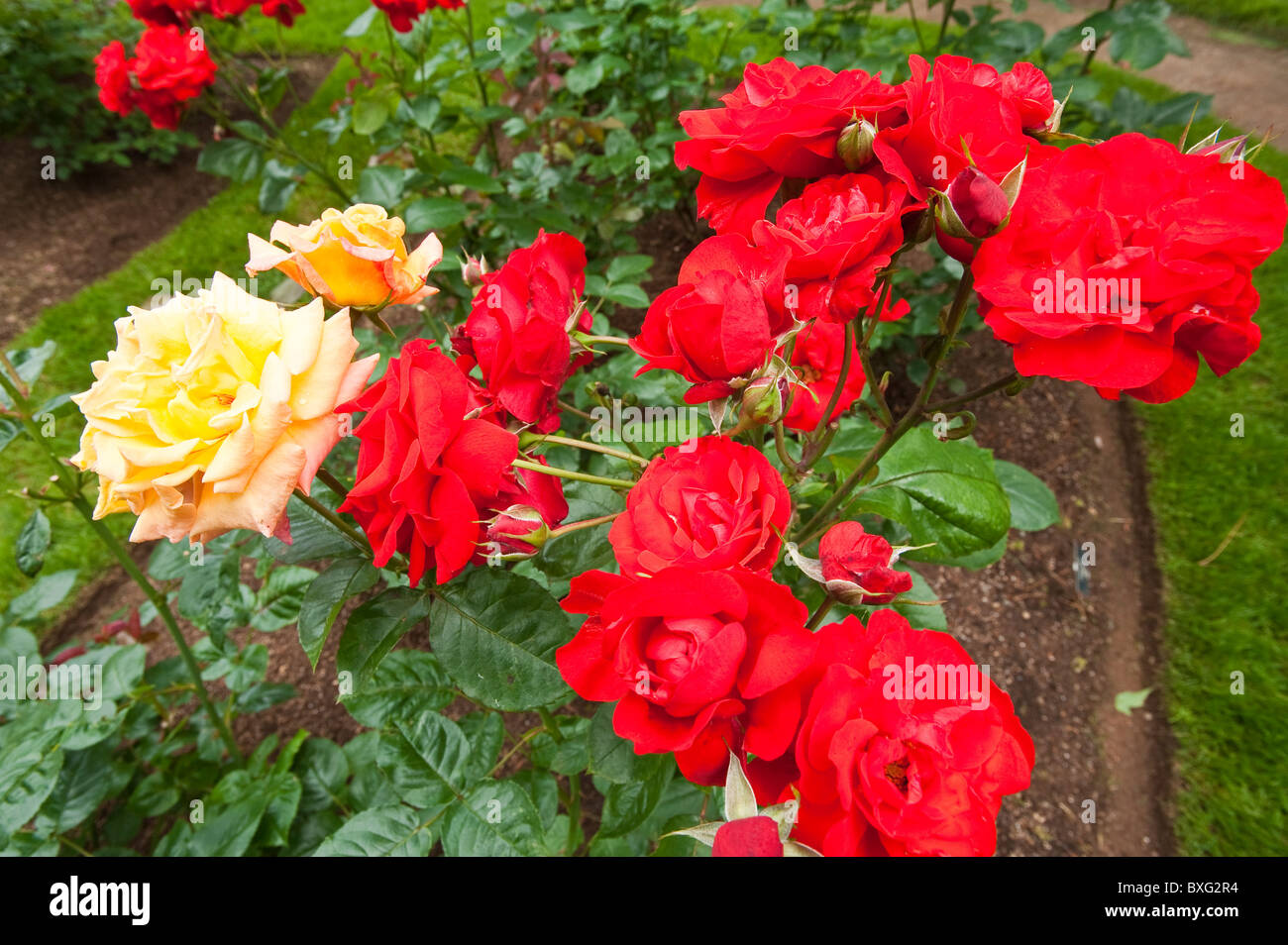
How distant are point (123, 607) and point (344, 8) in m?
5.33

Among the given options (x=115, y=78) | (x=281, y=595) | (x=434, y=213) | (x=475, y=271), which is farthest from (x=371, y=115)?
(x=475, y=271)

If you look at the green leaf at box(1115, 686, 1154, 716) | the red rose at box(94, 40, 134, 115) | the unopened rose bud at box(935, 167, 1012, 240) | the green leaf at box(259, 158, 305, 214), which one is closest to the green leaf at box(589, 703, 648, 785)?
the unopened rose bud at box(935, 167, 1012, 240)

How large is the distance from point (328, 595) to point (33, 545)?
765 millimetres

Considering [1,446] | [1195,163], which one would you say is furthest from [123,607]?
[1195,163]

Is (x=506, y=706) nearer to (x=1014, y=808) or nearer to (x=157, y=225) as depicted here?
(x=1014, y=808)

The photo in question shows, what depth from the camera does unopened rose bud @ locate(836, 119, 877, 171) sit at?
2.27ft

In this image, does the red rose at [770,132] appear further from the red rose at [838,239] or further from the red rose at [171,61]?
the red rose at [171,61]

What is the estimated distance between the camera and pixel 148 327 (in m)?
0.69

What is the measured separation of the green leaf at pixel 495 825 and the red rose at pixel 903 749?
500mm

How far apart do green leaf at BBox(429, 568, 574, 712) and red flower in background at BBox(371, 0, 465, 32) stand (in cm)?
179

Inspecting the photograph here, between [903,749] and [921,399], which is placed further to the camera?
[921,399]

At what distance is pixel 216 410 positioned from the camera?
0.68 metres

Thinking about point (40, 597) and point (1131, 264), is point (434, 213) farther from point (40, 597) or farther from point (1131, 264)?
point (1131, 264)

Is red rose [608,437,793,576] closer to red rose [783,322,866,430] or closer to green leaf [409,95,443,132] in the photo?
red rose [783,322,866,430]
